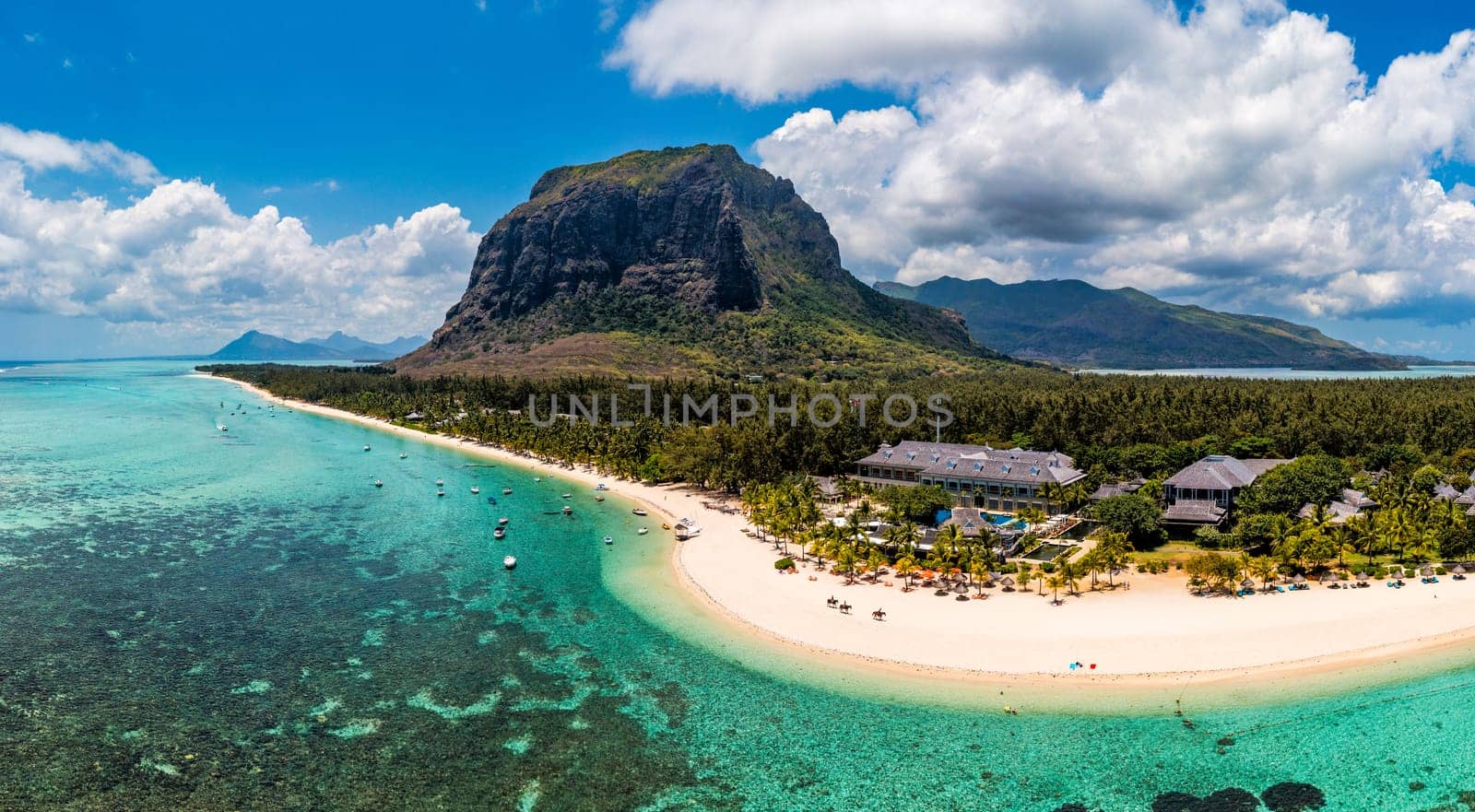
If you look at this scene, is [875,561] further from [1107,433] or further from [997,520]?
[1107,433]

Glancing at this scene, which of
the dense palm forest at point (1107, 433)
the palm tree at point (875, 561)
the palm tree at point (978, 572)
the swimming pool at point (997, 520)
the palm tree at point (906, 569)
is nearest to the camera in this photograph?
the palm tree at point (978, 572)


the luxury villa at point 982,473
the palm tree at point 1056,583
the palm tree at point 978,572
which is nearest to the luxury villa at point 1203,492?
the luxury villa at point 982,473

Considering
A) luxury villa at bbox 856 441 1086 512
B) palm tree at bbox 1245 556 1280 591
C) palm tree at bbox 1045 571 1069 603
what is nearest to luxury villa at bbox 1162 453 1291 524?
luxury villa at bbox 856 441 1086 512

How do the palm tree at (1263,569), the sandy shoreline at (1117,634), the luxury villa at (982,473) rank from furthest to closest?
the luxury villa at (982,473) < the palm tree at (1263,569) < the sandy shoreline at (1117,634)

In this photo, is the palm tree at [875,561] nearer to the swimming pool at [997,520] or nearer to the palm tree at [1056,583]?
the swimming pool at [997,520]

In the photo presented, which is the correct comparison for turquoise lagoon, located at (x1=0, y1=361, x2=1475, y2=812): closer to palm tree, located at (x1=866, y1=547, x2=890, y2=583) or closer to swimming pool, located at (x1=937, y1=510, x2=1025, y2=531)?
palm tree, located at (x1=866, y1=547, x2=890, y2=583)

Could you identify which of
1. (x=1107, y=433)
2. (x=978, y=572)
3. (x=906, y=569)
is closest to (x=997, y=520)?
(x=978, y=572)
